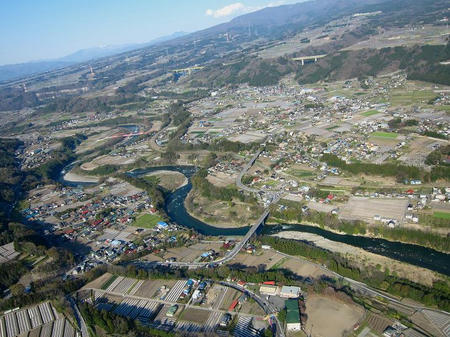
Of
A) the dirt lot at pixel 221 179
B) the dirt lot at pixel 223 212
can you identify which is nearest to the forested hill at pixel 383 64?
the dirt lot at pixel 221 179

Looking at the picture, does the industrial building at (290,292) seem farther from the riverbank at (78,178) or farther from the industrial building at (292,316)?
the riverbank at (78,178)

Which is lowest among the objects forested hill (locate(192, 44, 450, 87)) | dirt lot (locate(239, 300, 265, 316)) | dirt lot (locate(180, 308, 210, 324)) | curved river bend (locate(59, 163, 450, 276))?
curved river bend (locate(59, 163, 450, 276))

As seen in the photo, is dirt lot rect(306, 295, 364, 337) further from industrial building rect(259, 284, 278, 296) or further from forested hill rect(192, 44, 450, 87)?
forested hill rect(192, 44, 450, 87)

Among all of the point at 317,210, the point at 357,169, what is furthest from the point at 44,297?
the point at 357,169

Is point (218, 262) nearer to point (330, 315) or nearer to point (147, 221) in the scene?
point (330, 315)

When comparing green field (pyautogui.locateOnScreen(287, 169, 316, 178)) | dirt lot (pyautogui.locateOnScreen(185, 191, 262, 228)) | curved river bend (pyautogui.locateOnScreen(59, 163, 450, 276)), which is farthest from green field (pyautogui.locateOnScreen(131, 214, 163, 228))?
green field (pyautogui.locateOnScreen(287, 169, 316, 178))

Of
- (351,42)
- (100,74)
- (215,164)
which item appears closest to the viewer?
(215,164)

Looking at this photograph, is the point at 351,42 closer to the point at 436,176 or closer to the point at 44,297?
the point at 436,176
